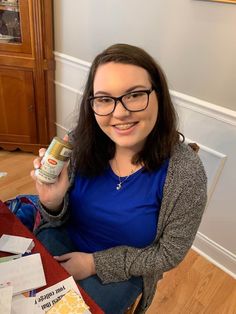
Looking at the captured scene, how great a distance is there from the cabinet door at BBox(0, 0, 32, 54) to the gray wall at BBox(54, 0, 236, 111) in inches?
14.9

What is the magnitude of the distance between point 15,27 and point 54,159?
1800mm

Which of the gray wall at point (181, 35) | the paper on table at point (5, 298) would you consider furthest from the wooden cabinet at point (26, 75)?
the paper on table at point (5, 298)

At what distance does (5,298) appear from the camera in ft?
2.12

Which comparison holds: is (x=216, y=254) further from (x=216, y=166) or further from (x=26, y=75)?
(x=26, y=75)

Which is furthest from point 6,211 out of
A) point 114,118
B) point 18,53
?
point 18,53

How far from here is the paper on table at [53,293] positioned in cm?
65

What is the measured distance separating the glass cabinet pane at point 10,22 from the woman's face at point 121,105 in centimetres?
161

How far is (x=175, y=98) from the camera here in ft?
5.20

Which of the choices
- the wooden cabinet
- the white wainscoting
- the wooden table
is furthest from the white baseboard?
the wooden cabinet

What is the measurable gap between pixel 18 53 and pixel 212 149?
1598 millimetres

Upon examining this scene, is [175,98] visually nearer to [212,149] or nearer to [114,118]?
[212,149]

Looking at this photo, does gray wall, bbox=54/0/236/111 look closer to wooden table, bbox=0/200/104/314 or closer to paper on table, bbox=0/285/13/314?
wooden table, bbox=0/200/104/314

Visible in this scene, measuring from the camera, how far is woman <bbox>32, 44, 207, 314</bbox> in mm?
829

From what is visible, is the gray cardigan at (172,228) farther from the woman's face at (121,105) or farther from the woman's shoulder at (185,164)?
the woman's face at (121,105)
